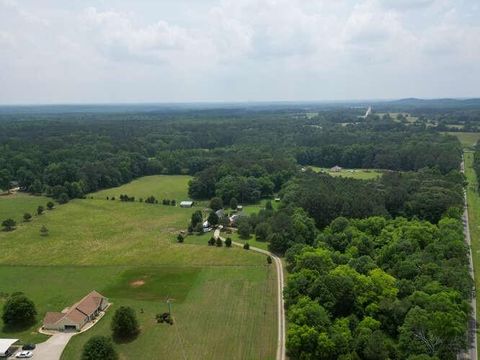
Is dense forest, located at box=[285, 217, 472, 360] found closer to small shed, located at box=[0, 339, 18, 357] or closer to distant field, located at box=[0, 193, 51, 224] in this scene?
small shed, located at box=[0, 339, 18, 357]

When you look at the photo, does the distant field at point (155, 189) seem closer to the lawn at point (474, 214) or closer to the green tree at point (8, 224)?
the green tree at point (8, 224)

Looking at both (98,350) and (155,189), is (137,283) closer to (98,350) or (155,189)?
(98,350)

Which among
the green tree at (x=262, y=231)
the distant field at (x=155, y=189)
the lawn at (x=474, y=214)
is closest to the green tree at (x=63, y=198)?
the distant field at (x=155, y=189)

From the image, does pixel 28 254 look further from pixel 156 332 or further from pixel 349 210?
pixel 349 210

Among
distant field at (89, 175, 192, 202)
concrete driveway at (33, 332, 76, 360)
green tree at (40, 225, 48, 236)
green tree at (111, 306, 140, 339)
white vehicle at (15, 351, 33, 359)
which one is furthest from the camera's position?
distant field at (89, 175, 192, 202)

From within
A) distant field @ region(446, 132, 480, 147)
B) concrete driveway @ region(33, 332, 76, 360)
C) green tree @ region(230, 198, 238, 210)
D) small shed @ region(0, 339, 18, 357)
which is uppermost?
small shed @ region(0, 339, 18, 357)

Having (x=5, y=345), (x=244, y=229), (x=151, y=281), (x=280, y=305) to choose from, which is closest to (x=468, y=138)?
(x=244, y=229)

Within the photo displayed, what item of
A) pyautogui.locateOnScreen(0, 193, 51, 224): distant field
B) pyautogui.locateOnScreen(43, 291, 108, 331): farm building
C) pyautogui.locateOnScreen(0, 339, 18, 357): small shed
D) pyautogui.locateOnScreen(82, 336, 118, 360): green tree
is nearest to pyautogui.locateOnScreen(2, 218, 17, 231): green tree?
pyautogui.locateOnScreen(0, 193, 51, 224): distant field
